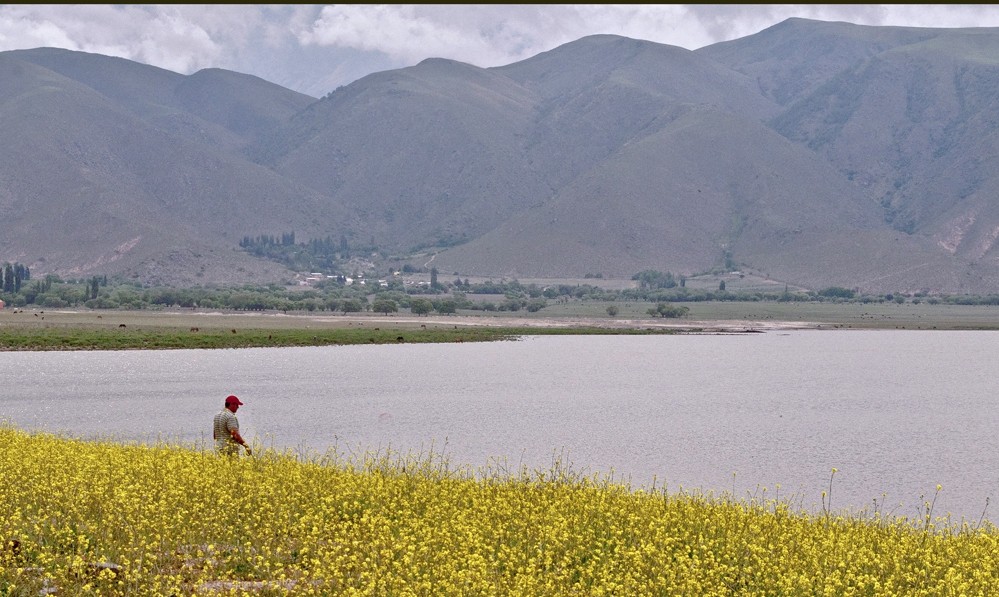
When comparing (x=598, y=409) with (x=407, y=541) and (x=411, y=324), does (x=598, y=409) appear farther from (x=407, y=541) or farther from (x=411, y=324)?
(x=411, y=324)

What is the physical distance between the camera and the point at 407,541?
1299 centimetres

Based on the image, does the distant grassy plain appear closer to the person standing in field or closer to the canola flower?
the person standing in field

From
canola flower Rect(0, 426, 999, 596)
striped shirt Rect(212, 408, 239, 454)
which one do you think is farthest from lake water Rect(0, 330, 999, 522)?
canola flower Rect(0, 426, 999, 596)

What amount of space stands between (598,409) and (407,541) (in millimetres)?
35541

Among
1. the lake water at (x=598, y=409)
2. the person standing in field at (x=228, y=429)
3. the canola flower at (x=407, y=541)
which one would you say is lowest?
the lake water at (x=598, y=409)

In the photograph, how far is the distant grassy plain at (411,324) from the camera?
81.9m

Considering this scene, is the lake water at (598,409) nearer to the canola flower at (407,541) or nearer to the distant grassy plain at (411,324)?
the distant grassy plain at (411,324)

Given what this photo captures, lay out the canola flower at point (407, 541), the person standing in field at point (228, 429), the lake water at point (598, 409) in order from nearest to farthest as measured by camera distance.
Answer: the canola flower at point (407, 541), the person standing in field at point (228, 429), the lake water at point (598, 409)

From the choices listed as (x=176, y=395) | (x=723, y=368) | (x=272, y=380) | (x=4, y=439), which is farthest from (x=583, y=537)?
(x=723, y=368)

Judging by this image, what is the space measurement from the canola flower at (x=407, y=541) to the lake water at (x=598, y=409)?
486 cm

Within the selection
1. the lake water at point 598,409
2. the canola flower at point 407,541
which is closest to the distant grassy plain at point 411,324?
the lake water at point 598,409

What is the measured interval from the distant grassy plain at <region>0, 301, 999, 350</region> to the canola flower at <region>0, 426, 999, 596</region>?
63.6 m

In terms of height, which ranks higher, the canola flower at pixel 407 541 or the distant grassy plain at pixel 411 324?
the distant grassy plain at pixel 411 324

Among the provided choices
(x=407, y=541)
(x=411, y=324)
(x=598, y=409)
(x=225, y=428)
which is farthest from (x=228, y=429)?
(x=411, y=324)
